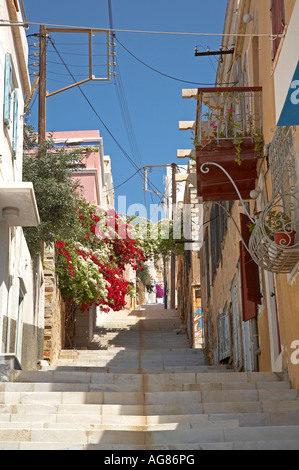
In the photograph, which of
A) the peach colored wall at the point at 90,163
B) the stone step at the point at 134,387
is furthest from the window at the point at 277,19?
the peach colored wall at the point at 90,163

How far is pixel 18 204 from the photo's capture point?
10.2 metres

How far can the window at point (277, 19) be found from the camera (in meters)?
9.19

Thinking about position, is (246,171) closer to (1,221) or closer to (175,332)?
(1,221)

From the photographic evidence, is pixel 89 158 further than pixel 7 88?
Yes

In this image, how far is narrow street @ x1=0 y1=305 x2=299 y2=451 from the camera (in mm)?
6242

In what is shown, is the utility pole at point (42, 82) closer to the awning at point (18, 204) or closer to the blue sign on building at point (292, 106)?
the awning at point (18, 204)

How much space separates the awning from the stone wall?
6.81 meters

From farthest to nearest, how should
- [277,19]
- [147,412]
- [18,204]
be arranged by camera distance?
[18,204] < [277,19] < [147,412]

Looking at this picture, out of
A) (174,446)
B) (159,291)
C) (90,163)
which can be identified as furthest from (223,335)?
(159,291)

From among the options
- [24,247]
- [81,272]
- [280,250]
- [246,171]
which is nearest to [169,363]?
[81,272]

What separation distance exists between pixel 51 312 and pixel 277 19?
1009cm

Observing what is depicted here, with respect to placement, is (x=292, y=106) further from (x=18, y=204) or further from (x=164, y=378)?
(x=18, y=204)

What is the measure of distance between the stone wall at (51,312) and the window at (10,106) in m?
6.17

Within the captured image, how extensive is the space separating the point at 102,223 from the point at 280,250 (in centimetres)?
1616
